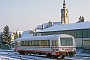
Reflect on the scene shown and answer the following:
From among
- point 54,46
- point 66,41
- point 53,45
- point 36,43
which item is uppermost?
point 66,41

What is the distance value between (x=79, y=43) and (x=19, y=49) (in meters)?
16.7

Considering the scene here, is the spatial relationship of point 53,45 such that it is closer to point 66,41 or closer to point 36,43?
point 66,41

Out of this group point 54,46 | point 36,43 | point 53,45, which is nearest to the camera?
point 54,46

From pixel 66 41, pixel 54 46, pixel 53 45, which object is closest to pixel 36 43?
pixel 53 45

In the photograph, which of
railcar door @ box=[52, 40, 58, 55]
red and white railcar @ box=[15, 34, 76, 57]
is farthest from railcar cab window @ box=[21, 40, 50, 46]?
railcar door @ box=[52, 40, 58, 55]

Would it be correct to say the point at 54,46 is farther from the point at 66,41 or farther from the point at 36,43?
the point at 36,43

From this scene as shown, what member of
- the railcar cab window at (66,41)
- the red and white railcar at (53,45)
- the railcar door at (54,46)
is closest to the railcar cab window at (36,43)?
the red and white railcar at (53,45)

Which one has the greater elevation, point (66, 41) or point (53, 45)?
point (66, 41)

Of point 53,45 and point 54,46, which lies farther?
point 53,45

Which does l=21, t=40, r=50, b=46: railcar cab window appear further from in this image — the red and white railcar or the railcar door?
the railcar door

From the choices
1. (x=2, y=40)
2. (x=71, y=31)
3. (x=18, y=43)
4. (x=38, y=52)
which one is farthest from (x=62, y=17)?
(x=38, y=52)

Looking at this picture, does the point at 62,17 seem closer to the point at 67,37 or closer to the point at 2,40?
the point at 2,40

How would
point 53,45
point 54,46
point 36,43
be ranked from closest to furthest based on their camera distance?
point 54,46 → point 53,45 → point 36,43

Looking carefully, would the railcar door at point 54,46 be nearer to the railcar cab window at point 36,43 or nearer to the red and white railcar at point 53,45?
the red and white railcar at point 53,45
